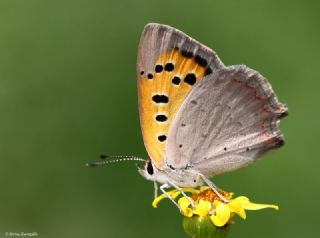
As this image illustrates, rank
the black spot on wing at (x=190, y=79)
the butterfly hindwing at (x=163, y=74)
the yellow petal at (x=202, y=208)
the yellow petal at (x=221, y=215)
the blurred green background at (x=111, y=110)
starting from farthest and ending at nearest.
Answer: the blurred green background at (x=111, y=110)
the black spot on wing at (x=190, y=79)
the butterfly hindwing at (x=163, y=74)
the yellow petal at (x=202, y=208)
the yellow petal at (x=221, y=215)

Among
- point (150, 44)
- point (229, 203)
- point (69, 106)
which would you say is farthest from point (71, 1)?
point (229, 203)

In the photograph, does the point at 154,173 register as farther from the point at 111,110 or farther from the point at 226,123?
the point at 111,110

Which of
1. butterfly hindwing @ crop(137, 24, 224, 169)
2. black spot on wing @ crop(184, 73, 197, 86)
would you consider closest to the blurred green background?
butterfly hindwing @ crop(137, 24, 224, 169)

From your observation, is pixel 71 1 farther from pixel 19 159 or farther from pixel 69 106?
pixel 19 159

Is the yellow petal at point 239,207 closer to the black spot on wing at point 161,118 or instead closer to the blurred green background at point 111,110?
the black spot on wing at point 161,118

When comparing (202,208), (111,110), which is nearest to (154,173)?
(202,208)

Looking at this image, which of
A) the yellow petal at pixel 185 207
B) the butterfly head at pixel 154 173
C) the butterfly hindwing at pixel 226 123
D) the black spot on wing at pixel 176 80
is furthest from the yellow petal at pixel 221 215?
the black spot on wing at pixel 176 80
